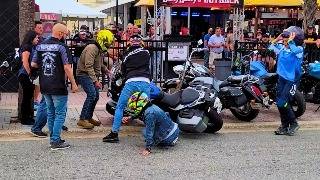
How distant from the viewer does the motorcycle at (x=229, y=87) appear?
909cm

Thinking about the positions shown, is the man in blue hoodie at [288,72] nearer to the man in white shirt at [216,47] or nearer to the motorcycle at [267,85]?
the motorcycle at [267,85]

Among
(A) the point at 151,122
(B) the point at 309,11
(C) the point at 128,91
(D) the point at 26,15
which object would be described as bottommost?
(A) the point at 151,122

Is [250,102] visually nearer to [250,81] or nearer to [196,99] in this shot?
[250,81]

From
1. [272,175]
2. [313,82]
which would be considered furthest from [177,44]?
[272,175]

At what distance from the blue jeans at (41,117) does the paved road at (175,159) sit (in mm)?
270

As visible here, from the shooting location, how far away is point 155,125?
7441 mm

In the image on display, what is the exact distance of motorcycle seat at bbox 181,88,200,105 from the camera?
26.9 ft

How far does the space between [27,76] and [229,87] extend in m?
3.48

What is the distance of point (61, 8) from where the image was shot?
67.9ft

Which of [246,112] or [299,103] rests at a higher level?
[299,103]

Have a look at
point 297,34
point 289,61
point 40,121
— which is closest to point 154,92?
point 40,121

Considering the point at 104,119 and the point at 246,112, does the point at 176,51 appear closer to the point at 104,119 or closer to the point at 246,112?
the point at 246,112

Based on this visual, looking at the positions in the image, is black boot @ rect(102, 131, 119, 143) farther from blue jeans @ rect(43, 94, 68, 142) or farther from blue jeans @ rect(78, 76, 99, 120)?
blue jeans @ rect(78, 76, 99, 120)

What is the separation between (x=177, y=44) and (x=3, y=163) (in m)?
7.25
